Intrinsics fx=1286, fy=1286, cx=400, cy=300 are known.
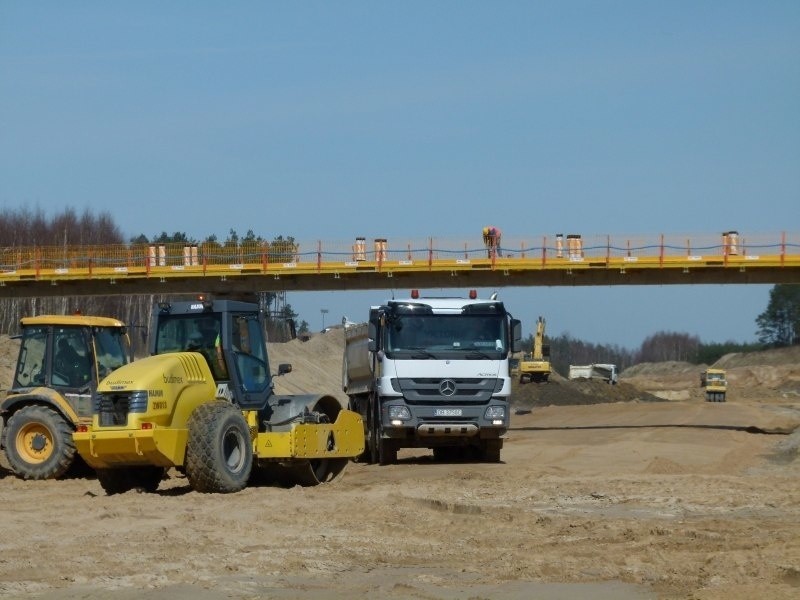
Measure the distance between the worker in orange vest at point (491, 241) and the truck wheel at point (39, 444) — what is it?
24117mm

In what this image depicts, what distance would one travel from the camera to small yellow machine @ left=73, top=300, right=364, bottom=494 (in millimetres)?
16016

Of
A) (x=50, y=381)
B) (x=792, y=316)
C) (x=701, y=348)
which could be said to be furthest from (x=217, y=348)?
(x=701, y=348)

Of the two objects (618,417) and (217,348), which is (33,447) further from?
(618,417)

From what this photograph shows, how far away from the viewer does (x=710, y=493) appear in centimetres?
1688

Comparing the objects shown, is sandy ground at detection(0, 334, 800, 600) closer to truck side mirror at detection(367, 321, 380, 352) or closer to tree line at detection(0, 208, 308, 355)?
truck side mirror at detection(367, 321, 380, 352)

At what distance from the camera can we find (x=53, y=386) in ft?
64.0

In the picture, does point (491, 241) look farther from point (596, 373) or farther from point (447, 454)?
point (596, 373)

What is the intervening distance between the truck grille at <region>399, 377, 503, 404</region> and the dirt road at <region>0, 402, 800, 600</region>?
1.26 metres

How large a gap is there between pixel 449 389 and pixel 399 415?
0.97 m

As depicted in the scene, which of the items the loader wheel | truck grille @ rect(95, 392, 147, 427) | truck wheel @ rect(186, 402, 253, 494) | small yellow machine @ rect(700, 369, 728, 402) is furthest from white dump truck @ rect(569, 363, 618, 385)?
truck grille @ rect(95, 392, 147, 427)

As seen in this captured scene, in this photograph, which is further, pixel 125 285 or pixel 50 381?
pixel 125 285

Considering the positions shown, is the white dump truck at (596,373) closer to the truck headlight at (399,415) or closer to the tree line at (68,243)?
the tree line at (68,243)

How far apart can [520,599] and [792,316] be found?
6075 inches

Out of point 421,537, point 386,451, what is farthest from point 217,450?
point 386,451
